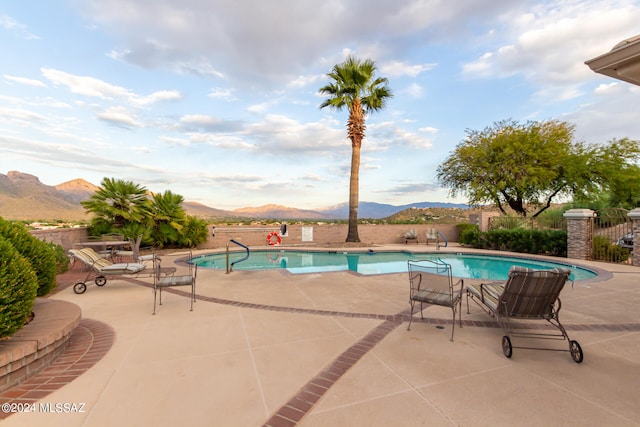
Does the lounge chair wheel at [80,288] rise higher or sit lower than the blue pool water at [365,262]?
higher

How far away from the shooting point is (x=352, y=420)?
217 cm

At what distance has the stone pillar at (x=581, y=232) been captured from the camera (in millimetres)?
11344

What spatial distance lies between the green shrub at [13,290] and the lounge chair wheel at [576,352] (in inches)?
215

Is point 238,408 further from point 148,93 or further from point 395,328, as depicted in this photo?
point 148,93

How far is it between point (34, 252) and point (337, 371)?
447cm

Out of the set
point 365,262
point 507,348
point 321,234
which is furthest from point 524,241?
point 507,348

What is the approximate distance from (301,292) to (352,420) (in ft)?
13.6

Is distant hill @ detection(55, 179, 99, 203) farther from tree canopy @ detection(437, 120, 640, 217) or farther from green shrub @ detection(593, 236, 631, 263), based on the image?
green shrub @ detection(593, 236, 631, 263)

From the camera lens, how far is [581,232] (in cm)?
1147

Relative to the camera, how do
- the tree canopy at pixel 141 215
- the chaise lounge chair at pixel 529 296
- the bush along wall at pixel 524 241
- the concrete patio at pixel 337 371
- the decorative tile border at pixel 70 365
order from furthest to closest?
the bush along wall at pixel 524 241, the tree canopy at pixel 141 215, the chaise lounge chair at pixel 529 296, the decorative tile border at pixel 70 365, the concrete patio at pixel 337 371

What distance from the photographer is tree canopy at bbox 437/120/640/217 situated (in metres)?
18.2

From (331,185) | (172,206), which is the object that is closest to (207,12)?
(172,206)

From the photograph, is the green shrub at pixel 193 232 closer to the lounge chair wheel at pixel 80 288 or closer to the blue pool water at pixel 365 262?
the blue pool water at pixel 365 262

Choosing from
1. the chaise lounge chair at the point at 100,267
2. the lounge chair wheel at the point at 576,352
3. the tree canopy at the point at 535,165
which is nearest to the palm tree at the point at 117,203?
the chaise lounge chair at the point at 100,267
